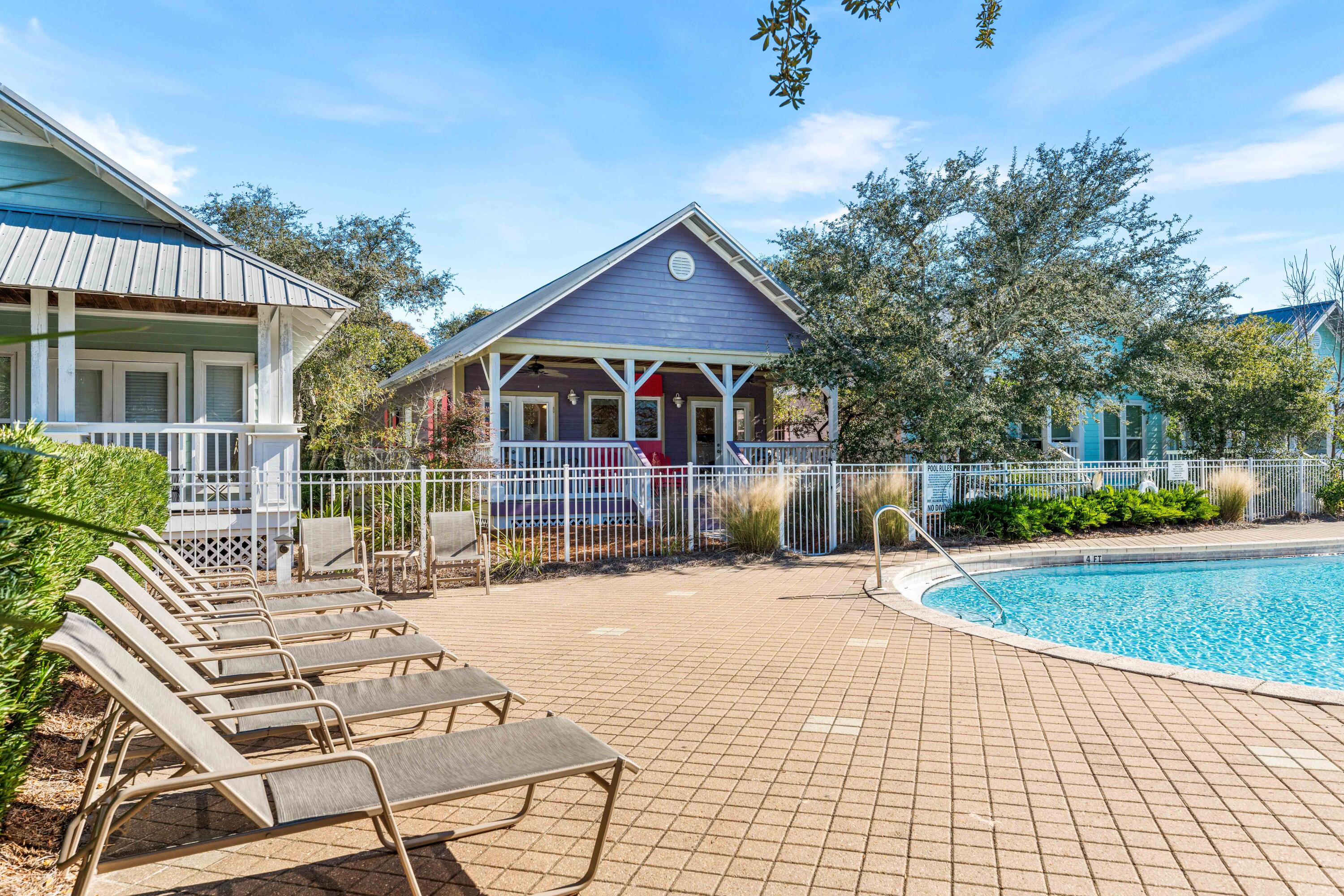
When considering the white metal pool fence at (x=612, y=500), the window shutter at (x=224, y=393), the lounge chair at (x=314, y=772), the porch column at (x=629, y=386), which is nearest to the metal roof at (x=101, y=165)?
the window shutter at (x=224, y=393)

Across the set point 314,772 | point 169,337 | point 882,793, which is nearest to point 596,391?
point 169,337

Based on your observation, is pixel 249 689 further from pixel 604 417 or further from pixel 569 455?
pixel 604 417

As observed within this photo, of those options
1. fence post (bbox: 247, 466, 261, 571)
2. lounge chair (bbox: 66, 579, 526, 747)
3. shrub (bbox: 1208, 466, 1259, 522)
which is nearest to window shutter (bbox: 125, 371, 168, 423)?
fence post (bbox: 247, 466, 261, 571)

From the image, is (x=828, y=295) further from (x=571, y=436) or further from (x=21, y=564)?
(x=21, y=564)

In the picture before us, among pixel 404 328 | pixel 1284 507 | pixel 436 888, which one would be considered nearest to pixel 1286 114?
pixel 1284 507

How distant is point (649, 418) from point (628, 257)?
18.0ft

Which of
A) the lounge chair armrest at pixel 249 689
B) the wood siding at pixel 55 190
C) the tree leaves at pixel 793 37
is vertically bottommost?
the lounge chair armrest at pixel 249 689

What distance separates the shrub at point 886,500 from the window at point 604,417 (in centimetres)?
921

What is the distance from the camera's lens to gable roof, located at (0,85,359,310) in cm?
1028

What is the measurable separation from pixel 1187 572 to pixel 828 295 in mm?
8669

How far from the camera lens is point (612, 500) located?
1716cm

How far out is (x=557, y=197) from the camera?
21859mm

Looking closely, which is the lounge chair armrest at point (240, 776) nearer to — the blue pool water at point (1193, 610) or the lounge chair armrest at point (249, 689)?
the lounge chair armrest at point (249, 689)

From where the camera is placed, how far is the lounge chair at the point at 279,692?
3.21 m
